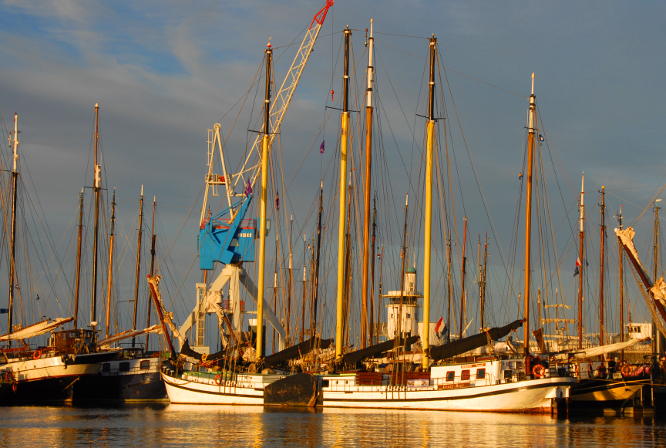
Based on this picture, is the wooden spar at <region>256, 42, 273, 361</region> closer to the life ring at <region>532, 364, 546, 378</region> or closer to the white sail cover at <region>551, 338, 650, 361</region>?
the life ring at <region>532, 364, 546, 378</region>

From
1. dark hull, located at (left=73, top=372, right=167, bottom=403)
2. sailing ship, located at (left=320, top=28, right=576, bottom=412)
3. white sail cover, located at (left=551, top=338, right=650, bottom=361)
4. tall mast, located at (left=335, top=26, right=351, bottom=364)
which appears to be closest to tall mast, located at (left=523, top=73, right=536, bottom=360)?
sailing ship, located at (left=320, top=28, right=576, bottom=412)

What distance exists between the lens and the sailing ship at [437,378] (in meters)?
40.6

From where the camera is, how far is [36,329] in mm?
63219

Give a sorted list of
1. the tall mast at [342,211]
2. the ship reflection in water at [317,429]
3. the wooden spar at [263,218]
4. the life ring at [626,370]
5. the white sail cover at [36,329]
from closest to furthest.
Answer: the ship reflection in water at [317,429], the tall mast at [342,211], the wooden spar at [263,218], the life ring at [626,370], the white sail cover at [36,329]

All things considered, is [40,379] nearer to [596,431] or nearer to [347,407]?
[347,407]

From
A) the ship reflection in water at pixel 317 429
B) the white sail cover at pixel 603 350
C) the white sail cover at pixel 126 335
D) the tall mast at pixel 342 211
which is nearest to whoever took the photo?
the ship reflection in water at pixel 317 429

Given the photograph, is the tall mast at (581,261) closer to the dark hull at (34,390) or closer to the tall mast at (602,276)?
the tall mast at (602,276)

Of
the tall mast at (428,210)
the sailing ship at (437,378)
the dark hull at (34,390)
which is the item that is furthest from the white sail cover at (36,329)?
the tall mast at (428,210)

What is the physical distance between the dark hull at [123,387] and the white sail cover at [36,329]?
5428mm

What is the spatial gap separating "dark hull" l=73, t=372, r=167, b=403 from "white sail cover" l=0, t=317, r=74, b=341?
5.43 m

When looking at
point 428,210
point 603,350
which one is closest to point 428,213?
point 428,210

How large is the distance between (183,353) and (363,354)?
15394mm

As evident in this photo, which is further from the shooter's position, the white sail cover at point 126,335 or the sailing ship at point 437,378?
the white sail cover at point 126,335

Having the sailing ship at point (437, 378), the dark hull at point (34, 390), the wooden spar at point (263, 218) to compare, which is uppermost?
the wooden spar at point (263, 218)
